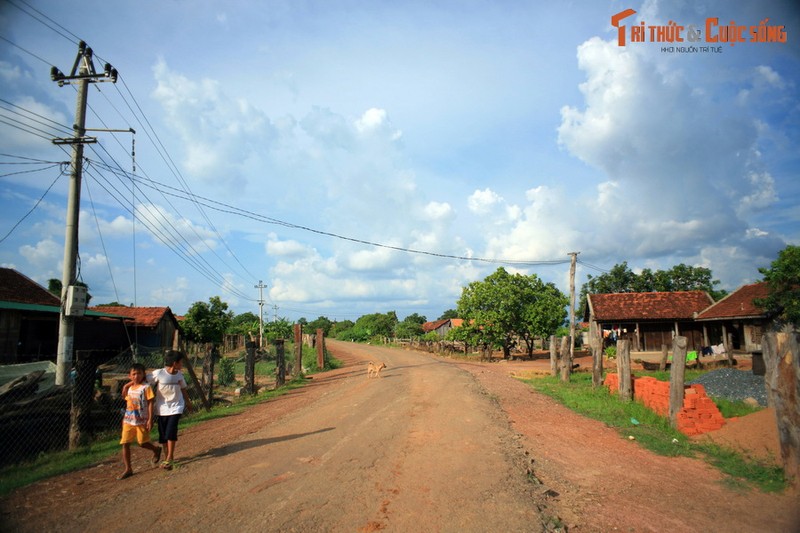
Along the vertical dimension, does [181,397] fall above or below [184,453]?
above

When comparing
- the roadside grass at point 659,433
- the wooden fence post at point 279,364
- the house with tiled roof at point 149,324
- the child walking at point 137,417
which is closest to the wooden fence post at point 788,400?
the roadside grass at point 659,433

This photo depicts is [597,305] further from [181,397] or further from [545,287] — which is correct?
[181,397]

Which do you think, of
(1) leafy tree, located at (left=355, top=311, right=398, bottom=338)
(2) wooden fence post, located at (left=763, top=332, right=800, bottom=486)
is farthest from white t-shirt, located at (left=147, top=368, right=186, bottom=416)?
(1) leafy tree, located at (left=355, top=311, right=398, bottom=338)

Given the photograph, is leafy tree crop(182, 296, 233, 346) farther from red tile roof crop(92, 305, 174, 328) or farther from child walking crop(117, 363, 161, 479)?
child walking crop(117, 363, 161, 479)

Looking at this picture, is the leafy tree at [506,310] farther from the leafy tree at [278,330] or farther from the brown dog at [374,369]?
the leafy tree at [278,330]

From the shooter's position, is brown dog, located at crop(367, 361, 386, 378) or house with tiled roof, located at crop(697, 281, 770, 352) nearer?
brown dog, located at crop(367, 361, 386, 378)

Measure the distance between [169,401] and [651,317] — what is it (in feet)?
104

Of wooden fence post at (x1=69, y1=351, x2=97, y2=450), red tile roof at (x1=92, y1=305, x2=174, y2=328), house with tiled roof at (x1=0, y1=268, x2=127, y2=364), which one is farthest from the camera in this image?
red tile roof at (x1=92, y1=305, x2=174, y2=328)

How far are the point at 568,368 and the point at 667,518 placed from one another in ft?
42.3

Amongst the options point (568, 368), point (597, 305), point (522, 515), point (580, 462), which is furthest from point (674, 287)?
point (522, 515)

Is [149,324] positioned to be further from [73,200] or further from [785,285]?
[785,285]

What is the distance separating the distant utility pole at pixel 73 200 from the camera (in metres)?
9.77

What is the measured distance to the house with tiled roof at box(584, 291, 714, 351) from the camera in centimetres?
3030

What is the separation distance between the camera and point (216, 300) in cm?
3628
